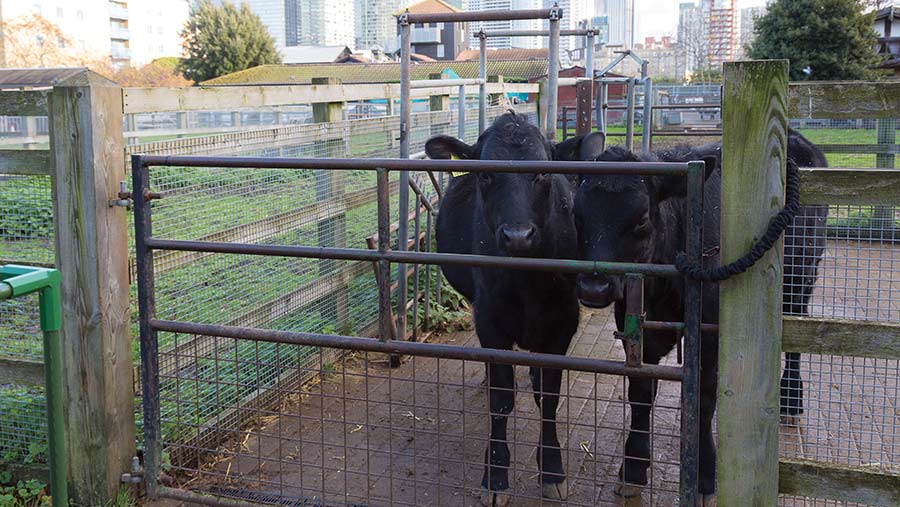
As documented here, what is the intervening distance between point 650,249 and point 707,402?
891mm

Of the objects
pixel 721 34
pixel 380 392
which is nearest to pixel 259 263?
pixel 380 392

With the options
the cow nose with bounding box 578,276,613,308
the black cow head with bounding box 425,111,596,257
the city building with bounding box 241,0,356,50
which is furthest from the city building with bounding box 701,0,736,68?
the cow nose with bounding box 578,276,613,308

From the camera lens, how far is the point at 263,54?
216ft

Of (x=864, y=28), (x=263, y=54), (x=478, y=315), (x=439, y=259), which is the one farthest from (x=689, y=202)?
(x=263, y=54)

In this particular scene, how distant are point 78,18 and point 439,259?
292 ft

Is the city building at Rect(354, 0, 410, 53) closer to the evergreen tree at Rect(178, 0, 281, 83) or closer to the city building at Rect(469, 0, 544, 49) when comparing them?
the evergreen tree at Rect(178, 0, 281, 83)

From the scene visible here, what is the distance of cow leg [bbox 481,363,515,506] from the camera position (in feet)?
13.8

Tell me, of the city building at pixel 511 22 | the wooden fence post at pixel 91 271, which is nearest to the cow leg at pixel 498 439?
the wooden fence post at pixel 91 271

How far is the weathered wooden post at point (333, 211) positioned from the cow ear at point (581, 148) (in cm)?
201

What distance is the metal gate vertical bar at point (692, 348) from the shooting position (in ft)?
9.75

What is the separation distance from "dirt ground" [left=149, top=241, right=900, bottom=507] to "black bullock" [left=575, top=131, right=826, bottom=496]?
0.57ft

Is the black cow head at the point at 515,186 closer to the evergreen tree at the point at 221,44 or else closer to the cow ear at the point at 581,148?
the cow ear at the point at 581,148

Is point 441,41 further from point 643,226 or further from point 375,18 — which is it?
point 375,18

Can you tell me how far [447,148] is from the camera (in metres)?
4.64
